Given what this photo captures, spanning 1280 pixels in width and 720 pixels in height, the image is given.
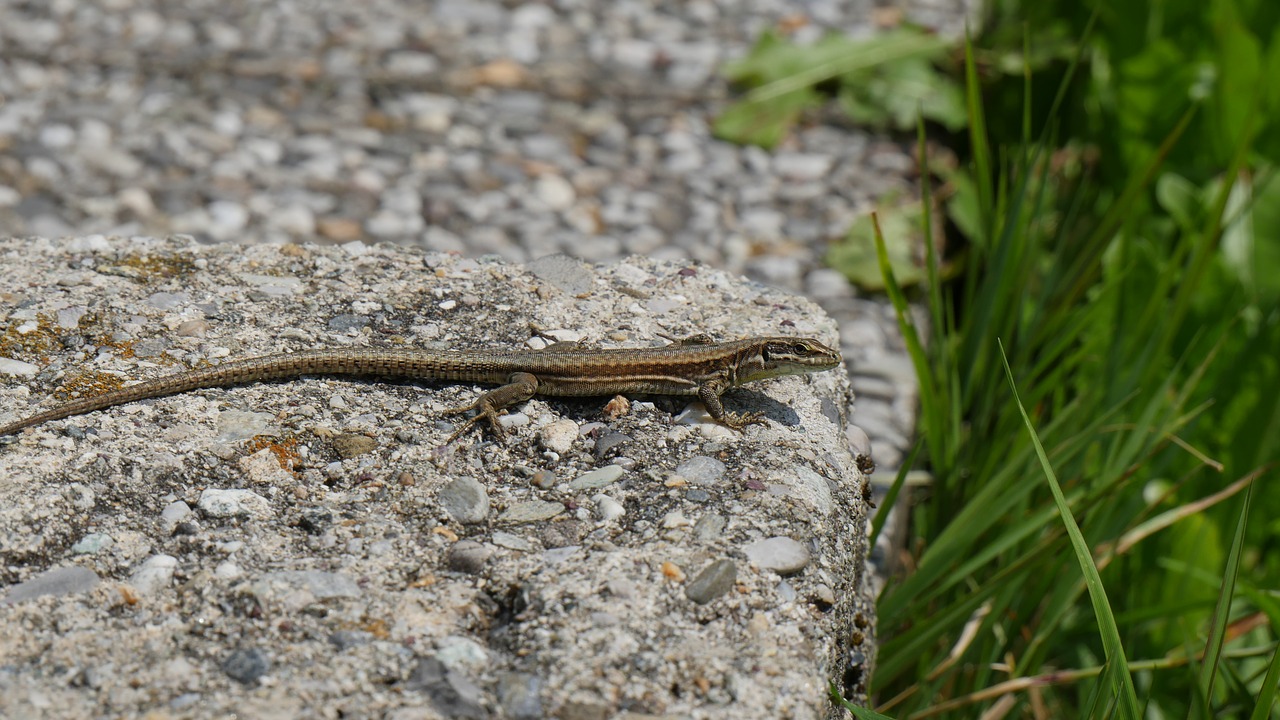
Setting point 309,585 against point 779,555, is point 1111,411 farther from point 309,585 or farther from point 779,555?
point 309,585

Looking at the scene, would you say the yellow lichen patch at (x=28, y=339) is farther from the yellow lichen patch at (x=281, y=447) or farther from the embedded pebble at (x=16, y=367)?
the yellow lichen patch at (x=281, y=447)

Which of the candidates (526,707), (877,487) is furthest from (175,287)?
(877,487)

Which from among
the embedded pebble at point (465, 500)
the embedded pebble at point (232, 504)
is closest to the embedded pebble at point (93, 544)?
the embedded pebble at point (232, 504)

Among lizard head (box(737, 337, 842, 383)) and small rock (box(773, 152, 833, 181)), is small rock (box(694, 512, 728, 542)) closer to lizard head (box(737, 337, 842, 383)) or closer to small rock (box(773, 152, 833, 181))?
lizard head (box(737, 337, 842, 383))

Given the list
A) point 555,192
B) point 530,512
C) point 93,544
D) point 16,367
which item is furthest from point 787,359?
point 555,192

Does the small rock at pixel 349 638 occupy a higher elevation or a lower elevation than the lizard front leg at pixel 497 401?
lower

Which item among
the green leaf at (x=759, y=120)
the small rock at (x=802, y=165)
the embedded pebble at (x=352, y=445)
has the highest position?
the embedded pebble at (x=352, y=445)

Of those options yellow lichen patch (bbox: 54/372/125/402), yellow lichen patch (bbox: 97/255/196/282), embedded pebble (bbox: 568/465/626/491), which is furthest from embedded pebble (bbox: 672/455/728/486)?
yellow lichen patch (bbox: 97/255/196/282)
